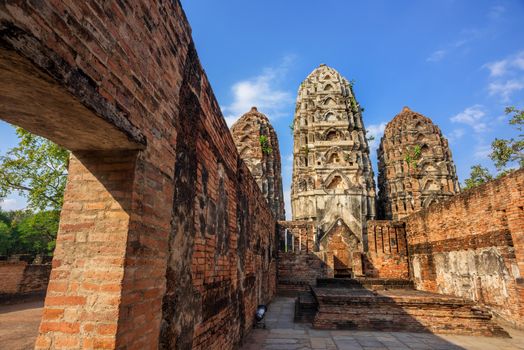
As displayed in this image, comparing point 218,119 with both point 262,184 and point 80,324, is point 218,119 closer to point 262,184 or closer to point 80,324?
point 80,324

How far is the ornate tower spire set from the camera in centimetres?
3045

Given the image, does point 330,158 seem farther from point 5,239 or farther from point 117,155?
point 5,239

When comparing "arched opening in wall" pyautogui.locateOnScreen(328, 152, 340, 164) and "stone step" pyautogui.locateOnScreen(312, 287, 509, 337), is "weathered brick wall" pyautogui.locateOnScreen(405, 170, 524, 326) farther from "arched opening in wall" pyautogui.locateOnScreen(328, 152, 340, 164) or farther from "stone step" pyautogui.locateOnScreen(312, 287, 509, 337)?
"arched opening in wall" pyautogui.locateOnScreen(328, 152, 340, 164)

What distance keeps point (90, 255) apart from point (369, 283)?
12298 mm

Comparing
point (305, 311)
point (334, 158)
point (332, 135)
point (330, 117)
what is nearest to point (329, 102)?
point (330, 117)

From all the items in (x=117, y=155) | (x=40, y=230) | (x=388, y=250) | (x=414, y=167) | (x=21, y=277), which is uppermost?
(x=414, y=167)

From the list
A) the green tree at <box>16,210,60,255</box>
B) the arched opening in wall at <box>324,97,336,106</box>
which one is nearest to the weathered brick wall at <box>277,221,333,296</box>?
the green tree at <box>16,210,60,255</box>

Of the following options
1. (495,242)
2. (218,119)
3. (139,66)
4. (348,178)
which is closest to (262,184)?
(348,178)

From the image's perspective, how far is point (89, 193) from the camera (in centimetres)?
230

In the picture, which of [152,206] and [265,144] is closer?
[152,206]

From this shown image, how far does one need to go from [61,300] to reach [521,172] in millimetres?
9369

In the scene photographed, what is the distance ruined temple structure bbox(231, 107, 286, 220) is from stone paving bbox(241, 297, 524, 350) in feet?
87.4

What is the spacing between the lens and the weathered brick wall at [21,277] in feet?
35.0

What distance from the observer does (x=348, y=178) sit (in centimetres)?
3183
